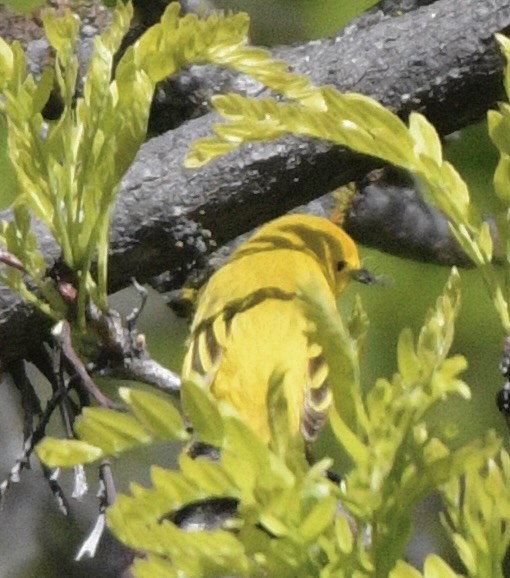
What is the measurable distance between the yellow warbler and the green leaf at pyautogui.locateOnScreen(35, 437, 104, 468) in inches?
16.8

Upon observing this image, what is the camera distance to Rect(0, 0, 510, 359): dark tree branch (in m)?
0.66

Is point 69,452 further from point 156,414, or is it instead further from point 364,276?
point 364,276

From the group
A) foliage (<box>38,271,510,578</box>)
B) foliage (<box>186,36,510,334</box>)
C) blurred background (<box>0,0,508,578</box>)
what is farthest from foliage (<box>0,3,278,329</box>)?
blurred background (<box>0,0,508,578</box>)

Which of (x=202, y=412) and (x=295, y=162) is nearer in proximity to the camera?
(x=202, y=412)

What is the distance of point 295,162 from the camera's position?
0.67 meters

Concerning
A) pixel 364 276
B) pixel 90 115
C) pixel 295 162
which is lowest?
pixel 364 276

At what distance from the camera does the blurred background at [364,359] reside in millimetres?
862

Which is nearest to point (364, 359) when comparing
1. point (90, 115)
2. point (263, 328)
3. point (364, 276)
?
point (263, 328)

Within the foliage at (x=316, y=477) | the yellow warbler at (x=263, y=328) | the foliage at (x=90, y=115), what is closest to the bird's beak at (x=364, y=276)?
the yellow warbler at (x=263, y=328)

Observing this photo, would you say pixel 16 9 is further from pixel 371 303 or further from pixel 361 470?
pixel 361 470

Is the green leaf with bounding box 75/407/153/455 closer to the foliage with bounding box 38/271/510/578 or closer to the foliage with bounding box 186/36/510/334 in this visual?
the foliage with bounding box 38/271/510/578

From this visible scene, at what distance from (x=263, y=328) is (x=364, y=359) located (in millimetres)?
124

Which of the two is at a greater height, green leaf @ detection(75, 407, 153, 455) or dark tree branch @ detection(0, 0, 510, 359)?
green leaf @ detection(75, 407, 153, 455)

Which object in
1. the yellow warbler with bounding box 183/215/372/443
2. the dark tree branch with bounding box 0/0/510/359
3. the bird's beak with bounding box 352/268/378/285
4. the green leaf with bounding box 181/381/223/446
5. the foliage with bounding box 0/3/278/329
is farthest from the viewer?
the bird's beak with bounding box 352/268/378/285
